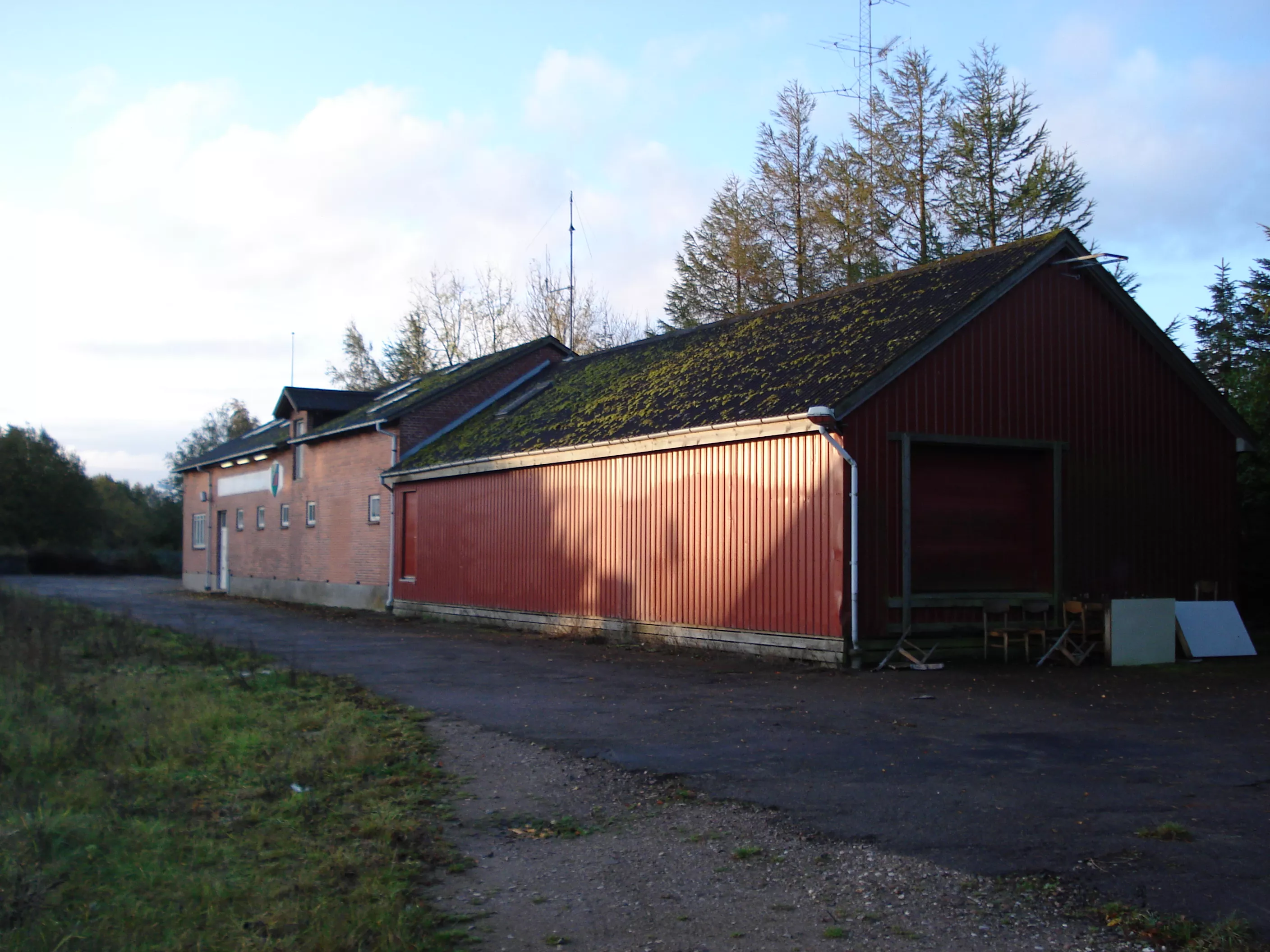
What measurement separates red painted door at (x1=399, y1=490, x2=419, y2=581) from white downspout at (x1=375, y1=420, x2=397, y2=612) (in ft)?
0.91

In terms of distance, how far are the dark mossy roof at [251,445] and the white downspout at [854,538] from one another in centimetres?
2273

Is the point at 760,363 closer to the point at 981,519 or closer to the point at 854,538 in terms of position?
the point at 981,519

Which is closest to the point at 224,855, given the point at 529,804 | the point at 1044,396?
the point at 529,804

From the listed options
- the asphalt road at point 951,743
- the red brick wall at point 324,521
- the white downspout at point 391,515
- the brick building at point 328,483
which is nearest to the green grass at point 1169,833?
the asphalt road at point 951,743

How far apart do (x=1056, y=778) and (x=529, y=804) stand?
350cm

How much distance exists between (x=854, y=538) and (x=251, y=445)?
3017cm

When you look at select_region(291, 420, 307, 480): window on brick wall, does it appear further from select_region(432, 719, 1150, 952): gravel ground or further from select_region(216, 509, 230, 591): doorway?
select_region(432, 719, 1150, 952): gravel ground

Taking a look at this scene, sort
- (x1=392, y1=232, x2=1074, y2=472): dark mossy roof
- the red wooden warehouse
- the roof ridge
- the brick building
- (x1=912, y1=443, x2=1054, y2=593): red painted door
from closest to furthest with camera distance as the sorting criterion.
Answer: the red wooden warehouse, (x1=912, y1=443, x2=1054, y2=593): red painted door, (x1=392, y1=232, x2=1074, y2=472): dark mossy roof, the roof ridge, the brick building

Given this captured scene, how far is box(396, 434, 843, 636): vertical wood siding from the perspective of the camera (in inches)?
557

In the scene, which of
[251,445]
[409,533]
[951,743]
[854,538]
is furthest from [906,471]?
[251,445]

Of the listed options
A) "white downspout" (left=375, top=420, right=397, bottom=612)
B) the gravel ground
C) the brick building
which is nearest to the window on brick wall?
the brick building

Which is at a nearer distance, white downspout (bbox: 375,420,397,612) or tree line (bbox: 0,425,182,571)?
white downspout (bbox: 375,420,397,612)

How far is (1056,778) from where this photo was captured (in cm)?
747

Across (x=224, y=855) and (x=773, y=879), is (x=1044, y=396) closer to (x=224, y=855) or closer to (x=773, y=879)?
(x=773, y=879)
